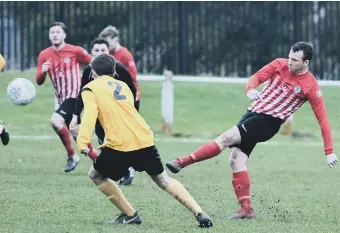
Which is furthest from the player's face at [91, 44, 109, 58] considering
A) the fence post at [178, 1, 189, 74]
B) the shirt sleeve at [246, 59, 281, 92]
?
the fence post at [178, 1, 189, 74]

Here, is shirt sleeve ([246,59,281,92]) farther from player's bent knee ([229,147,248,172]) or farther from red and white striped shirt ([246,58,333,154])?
player's bent knee ([229,147,248,172])

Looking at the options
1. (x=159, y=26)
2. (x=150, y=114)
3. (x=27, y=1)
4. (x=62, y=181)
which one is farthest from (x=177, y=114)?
(x=62, y=181)

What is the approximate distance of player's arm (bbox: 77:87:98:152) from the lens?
9.35 m

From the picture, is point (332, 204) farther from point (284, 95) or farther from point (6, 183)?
point (6, 183)

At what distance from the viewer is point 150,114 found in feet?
74.1

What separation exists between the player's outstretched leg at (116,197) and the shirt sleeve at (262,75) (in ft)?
5.23

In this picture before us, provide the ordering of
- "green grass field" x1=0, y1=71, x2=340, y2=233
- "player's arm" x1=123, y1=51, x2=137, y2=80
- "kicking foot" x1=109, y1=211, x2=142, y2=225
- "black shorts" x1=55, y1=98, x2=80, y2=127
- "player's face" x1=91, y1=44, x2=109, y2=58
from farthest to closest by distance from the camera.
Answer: "black shorts" x1=55, y1=98, x2=80, y2=127, "player's arm" x1=123, y1=51, x2=137, y2=80, "player's face" x1=91, y1=44, x2=109, y2=58, "green grass field" x1=0, y1=71, x2=340, y2=233, "kicking foot" x1=109, y1=211, x2=142, y2=225

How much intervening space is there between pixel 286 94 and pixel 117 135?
194 centimetres

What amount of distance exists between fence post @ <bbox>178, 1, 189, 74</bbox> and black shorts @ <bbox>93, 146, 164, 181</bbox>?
14254mm

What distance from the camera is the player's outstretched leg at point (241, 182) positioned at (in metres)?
10.6

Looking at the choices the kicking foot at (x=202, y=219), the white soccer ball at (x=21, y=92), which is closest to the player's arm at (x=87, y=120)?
the kicking foot at (x=202, y=219)

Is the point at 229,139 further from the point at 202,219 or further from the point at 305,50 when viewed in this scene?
the point at 202,219

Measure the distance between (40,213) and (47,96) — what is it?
12917 mm

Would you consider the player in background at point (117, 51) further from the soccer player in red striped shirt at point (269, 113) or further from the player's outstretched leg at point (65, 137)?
the soccer player in red striped shirt at point (269, 113)
